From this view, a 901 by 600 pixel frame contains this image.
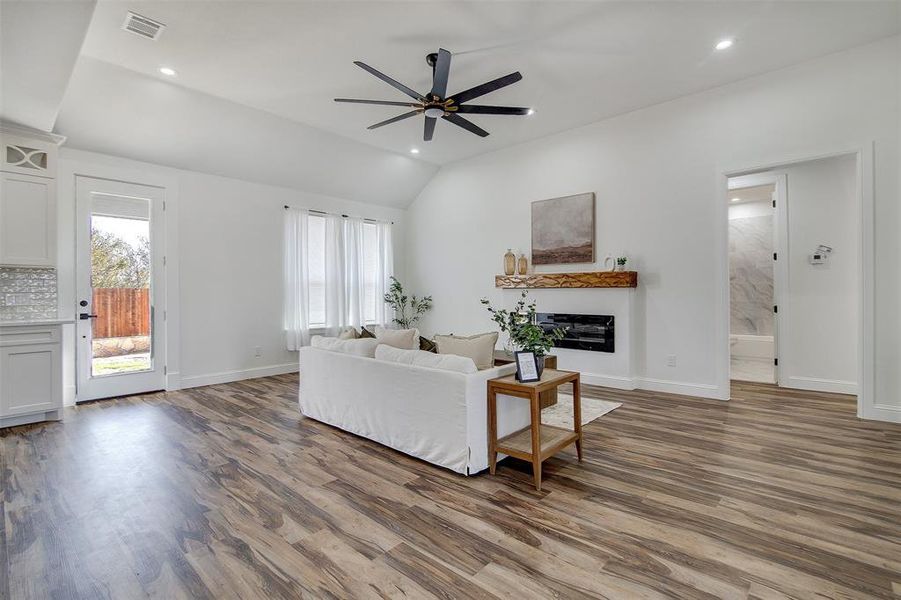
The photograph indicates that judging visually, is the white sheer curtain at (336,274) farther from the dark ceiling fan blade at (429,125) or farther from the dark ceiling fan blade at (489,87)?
the dark ceiling fan blade at (489,87)

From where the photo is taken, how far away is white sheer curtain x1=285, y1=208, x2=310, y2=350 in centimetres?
643

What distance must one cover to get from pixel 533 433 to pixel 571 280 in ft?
11.2

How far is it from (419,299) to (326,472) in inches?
207

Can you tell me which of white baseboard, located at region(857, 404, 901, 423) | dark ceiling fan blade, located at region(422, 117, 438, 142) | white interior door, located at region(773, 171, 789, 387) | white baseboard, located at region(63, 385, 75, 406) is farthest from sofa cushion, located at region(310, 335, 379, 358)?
white interior door, located at region(773, 171, 789, 387)

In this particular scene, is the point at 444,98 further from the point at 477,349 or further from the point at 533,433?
the point at 533,433

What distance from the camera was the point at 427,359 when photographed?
3070mm

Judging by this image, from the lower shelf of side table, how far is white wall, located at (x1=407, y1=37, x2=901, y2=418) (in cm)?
277

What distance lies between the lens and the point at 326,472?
289 centimetres

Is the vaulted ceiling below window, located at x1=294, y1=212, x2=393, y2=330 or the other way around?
the other way around

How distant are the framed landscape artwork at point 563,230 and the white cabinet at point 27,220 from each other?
5.71 metres

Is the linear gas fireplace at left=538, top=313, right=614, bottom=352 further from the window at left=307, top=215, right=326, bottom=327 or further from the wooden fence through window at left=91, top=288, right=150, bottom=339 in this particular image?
the wooden fence through window at left=91, top=288, right=150, bottom=339

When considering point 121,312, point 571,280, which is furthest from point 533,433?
point 121,312

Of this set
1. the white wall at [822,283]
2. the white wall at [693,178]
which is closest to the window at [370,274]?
the white wall at [693,178]

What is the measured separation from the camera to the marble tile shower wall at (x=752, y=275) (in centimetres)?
689
